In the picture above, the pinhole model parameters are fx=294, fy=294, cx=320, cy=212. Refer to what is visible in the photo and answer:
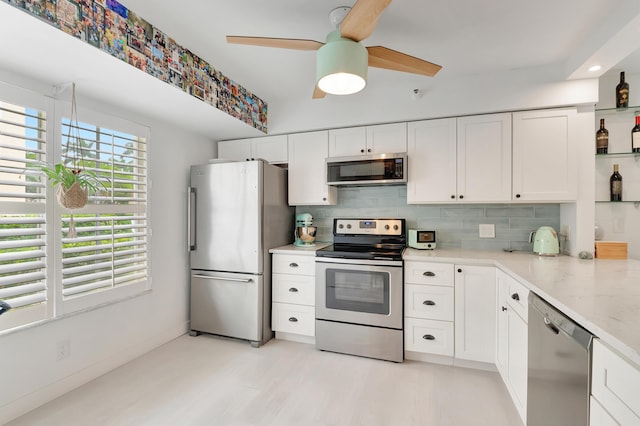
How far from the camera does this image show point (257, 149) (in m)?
3.35

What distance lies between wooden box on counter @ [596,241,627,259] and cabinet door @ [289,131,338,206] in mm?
2262

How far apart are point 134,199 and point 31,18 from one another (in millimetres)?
1446

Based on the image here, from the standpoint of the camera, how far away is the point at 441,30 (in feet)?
6.23

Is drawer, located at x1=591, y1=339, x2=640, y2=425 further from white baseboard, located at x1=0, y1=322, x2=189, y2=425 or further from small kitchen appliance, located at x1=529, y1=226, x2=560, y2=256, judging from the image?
white baseboard, located at x1=0, y1=322, x2=189, y2=425

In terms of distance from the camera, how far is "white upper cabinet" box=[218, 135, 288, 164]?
326cm

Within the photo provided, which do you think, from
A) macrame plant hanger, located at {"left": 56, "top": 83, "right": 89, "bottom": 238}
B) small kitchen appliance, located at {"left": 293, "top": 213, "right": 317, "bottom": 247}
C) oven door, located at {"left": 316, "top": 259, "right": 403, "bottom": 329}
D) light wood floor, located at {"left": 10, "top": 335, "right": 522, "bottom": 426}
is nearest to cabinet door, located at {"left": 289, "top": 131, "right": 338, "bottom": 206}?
small kitchen appliance, located at {"left": 293, "top": 213, "right": 317, "bottom": 247}

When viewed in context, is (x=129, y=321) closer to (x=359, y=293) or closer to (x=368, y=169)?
(x=359, y=293)

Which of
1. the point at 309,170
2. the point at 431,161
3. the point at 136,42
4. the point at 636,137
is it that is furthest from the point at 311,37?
the point at 636,137

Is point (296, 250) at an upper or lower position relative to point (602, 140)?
lower

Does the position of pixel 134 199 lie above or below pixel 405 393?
above

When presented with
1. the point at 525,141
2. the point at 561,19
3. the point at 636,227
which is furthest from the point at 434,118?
the point at 636,227

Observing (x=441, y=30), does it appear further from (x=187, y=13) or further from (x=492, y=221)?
(x=492, y=221)

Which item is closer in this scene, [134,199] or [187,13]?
[187,13]

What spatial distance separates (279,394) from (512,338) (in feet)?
5.24
